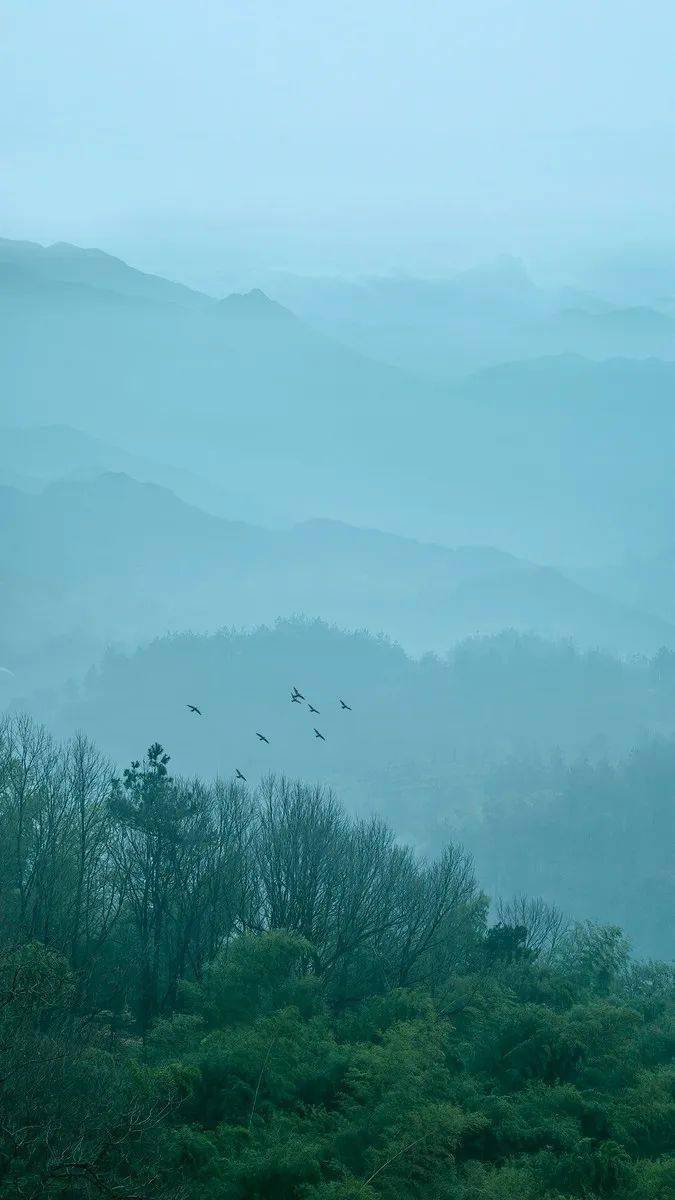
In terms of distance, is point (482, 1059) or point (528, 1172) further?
point (482, 1059)

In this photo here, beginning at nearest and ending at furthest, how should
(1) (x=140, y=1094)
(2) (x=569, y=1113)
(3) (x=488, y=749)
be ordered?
(1) (x=140, y=1094)
(2) (x=569, y=1113)
(3) (x=488, y=749)

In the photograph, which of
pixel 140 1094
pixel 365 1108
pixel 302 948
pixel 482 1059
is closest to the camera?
pixel 140 1094

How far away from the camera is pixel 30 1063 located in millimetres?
19609

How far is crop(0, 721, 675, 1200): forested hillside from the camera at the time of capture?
73.3ft

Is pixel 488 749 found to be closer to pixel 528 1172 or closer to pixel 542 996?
pixel 542 996

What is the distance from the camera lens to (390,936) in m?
42.3

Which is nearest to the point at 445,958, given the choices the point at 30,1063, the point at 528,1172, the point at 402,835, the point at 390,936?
the point at 390,936

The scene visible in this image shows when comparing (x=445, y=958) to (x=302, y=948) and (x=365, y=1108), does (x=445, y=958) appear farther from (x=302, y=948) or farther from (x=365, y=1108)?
(x=365, y=1108)

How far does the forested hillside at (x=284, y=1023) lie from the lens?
22344mm

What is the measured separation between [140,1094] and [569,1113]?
9652 millimetres

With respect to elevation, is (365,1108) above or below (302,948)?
below

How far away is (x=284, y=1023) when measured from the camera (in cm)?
2773

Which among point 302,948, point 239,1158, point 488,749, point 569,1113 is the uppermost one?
point 488,749

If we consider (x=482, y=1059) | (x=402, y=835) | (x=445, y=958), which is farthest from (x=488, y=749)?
(x=482, y=1059)
